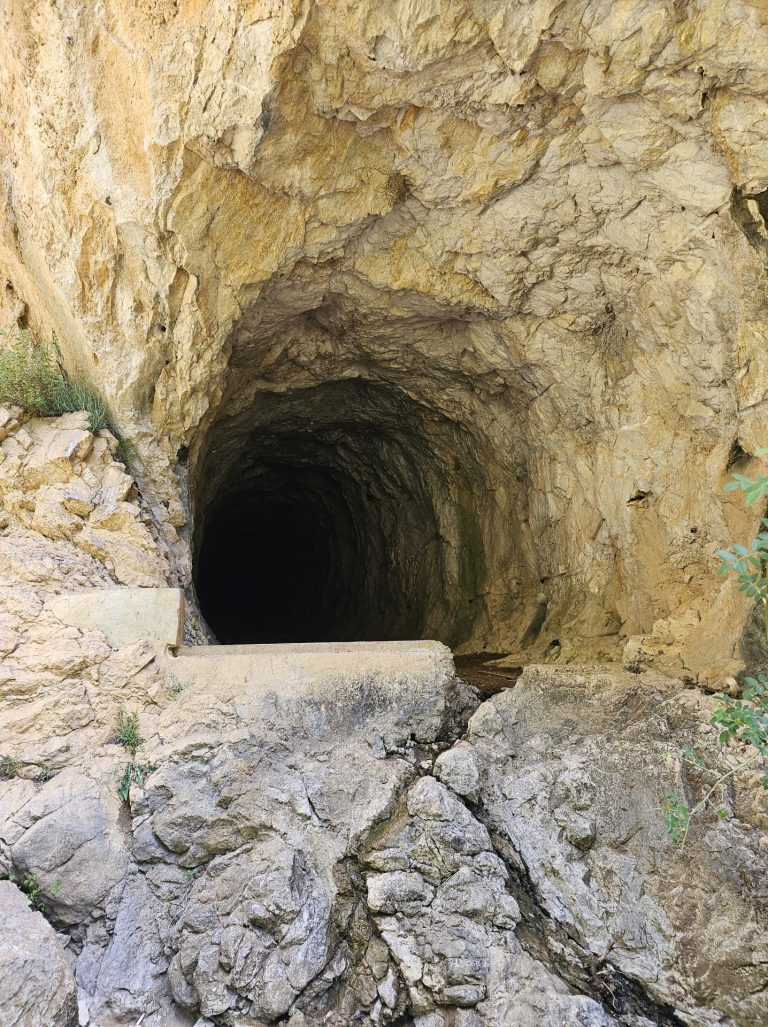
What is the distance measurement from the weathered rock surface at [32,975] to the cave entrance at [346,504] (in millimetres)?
4764

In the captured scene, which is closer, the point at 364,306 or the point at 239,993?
the point at 239,993

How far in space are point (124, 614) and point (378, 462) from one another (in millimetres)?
6060

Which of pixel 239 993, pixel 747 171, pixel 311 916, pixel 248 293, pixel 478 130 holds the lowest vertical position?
pixel 239 993

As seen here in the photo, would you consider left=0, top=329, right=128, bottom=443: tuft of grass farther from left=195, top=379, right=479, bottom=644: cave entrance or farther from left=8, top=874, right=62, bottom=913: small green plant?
left=8, top=874, right=62, bottom=913: small green plant

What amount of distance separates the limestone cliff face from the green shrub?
0.19 m

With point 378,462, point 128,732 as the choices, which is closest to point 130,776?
point 128,732

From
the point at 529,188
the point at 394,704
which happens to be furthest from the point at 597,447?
the point at 394,704

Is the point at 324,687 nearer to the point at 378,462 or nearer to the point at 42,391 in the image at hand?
the point at 42,391

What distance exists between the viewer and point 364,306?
20.1ft

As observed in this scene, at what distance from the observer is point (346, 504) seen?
38.7 feet

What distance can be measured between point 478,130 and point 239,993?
16.4ft

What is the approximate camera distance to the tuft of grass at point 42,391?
17.5 ft

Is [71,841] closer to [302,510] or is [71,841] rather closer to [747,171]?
[747,171]

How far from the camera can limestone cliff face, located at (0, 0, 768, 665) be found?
3.90 meters
